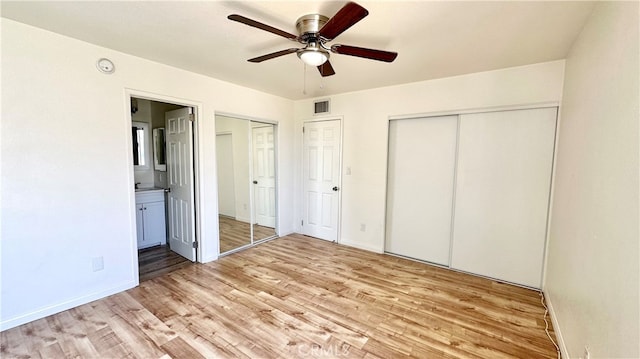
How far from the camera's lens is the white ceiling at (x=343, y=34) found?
173 centimetres

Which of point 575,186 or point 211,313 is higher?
point 575,186

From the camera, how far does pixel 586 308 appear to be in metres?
1.50

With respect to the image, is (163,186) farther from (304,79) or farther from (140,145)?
(304,79)

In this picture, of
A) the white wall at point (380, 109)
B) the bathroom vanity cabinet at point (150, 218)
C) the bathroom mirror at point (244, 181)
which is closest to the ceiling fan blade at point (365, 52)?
the white wall at point (380, 109)

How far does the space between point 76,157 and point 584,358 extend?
3998 mm

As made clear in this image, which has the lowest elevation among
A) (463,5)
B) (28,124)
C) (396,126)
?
(28,124)

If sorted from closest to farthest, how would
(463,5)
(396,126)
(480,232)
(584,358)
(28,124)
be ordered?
1. (584,358)
2. (463,5)
3. (28,124)
4. (480,232)
5. (396,126)

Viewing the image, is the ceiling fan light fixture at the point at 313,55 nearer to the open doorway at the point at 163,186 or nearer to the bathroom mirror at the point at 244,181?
the open doorway at the point at 163,186

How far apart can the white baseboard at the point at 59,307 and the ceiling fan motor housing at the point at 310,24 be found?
117 inches

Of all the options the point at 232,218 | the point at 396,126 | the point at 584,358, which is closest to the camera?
the point at 584,358

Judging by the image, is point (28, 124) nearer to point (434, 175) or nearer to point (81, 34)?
point (81, 34)

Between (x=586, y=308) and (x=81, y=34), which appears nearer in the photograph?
(x=586, y=308)

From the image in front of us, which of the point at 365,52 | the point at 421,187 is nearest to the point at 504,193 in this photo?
the point at 421,187

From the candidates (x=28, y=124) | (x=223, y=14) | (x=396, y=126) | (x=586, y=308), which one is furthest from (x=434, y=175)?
(x=28, y=124)
